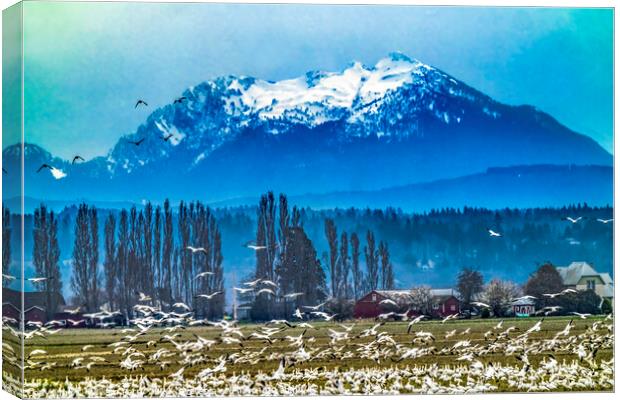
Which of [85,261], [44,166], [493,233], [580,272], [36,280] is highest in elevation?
[44,166]

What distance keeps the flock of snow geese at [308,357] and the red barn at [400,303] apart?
0.17 meters

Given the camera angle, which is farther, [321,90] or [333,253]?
[321,90]

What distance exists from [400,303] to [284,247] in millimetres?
2081

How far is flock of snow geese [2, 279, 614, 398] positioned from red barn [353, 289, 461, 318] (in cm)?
17

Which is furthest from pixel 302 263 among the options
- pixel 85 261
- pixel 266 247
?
pixel 85 261

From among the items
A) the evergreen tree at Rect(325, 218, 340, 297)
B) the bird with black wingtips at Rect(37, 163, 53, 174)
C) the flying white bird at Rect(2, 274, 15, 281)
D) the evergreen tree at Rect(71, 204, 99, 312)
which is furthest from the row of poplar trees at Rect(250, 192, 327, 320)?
the flying white bird at Rect(2, 274, 15, 281)

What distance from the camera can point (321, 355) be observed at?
2578 cm

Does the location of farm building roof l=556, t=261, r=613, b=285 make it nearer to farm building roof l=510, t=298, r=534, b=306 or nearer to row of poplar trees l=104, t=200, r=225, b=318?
farm building roof l=510, t=298, r=534, b=306

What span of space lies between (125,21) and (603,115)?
310 inches

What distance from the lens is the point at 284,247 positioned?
26.3m

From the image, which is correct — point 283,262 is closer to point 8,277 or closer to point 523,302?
point 523,302

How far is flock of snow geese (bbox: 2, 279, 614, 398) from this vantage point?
81.7 ft

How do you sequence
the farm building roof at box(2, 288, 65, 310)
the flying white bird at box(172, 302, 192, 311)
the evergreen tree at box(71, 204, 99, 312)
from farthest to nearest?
the flying white bird at box(172, 302, 192, 311) → the evergreen tree at box(71, 204, 99, 312) → the farm building roof at box(2, 288, 65, 310)

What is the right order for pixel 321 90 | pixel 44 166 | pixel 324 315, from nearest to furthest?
pixel 44 166 → pixel 324 315 → pixel 321 90
